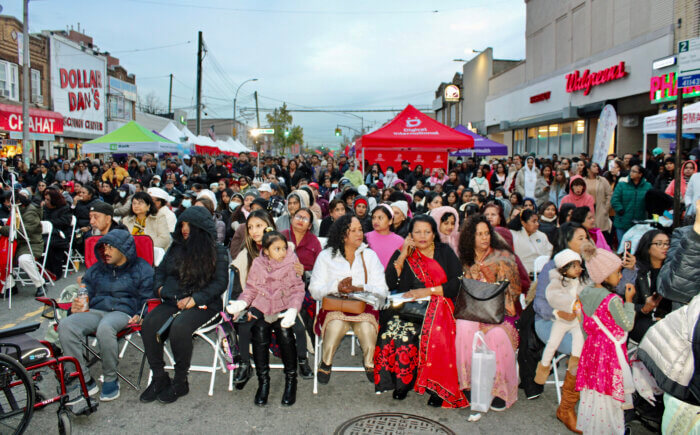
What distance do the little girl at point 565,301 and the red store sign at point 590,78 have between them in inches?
658

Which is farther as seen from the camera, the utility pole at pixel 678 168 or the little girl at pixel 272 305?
the utility pole at pixel 678 168

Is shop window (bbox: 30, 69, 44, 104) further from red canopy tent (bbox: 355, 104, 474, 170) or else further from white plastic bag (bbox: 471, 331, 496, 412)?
white plastic bag (bbox: 471, 331, 496, 412)

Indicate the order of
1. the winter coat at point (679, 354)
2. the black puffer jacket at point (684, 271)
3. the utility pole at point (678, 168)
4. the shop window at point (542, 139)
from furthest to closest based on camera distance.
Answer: the shop window at point (542, 139)
the utility pole at point (678, 168)
the black puffer jacket at point (684, 271)
the winter coat at point (679, 354)

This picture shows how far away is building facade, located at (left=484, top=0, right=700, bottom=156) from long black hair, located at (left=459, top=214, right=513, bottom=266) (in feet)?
46.7

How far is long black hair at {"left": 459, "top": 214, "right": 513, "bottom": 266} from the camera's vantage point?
4605 mm

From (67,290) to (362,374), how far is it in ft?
9.64

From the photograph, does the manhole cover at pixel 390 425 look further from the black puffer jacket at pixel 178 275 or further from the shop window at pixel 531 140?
the shop window at pixel 531 140

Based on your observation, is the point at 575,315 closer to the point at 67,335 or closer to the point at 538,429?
the point at 538,429

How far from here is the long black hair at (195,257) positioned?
4.57m

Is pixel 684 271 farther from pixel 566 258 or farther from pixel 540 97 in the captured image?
pixel 540 97

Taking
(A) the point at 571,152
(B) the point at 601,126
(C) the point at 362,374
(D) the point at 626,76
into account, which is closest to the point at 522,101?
(A) the point at 571,152

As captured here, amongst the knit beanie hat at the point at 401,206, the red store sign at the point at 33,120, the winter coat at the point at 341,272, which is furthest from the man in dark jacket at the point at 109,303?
the red store sign at the point at 33,120

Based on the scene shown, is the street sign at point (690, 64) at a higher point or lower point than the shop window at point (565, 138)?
lower

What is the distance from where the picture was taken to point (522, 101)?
27.2 meters
